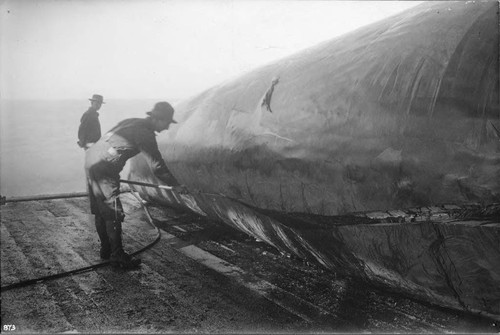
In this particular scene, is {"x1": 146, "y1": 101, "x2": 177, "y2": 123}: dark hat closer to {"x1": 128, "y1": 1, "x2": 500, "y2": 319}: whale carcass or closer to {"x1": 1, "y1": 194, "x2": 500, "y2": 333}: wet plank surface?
{"x1": 128, "y1": 1, "x2": 500, "y2": 319}: whale carcass

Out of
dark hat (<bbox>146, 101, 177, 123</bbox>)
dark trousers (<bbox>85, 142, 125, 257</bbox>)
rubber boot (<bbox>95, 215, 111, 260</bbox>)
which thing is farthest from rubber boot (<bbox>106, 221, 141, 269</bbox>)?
dark hat (<bbox>146, 101, 177, 123</bbox>)

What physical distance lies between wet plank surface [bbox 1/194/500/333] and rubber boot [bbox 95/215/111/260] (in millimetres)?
86

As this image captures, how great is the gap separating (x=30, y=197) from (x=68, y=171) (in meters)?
8.62

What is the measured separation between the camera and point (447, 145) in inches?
56.9

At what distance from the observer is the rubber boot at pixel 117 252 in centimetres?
238

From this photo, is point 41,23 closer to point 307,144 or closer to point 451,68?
point 307,144

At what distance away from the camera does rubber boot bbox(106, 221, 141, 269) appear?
2375 millimetres

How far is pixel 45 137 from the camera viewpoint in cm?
780

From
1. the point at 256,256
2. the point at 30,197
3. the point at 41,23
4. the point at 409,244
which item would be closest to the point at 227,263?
the point at 256,256

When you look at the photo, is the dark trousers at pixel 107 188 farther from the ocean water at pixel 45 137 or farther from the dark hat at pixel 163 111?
the ocean water at pixel 45 137

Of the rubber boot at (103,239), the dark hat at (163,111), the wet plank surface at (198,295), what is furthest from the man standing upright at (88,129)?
the dark hat at (163,111)

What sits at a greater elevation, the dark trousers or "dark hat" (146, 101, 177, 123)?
"dark hat" (146, 101, 177, 123)

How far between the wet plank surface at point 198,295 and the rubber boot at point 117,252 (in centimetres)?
7

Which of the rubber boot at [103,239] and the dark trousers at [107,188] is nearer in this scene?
the dark trousers at [107,188]
